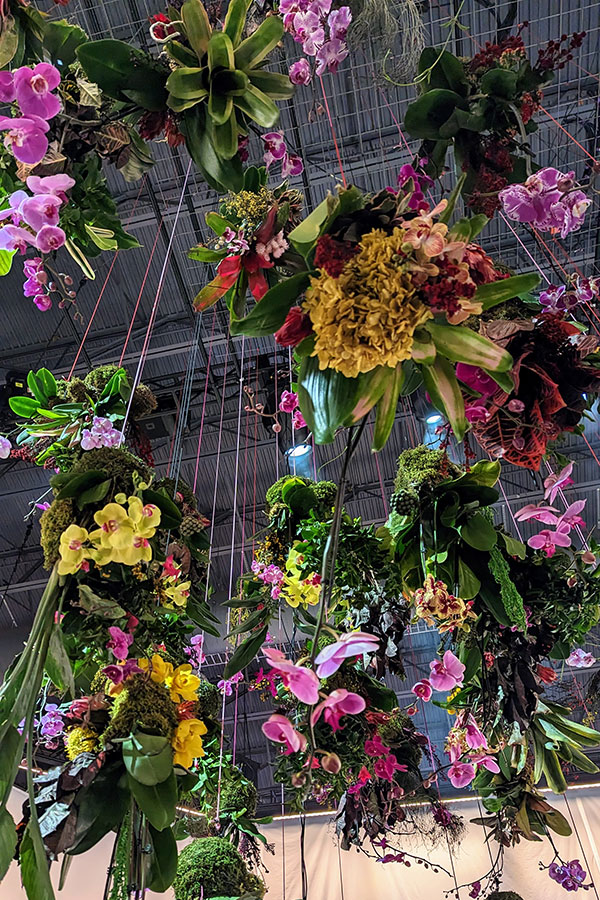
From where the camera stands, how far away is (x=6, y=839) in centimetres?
57

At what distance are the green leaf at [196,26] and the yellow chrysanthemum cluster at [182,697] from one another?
0.71 meters

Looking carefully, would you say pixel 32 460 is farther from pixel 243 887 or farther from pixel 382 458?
pixel 382 458

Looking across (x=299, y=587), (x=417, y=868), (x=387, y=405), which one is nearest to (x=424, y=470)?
(x=299, y=587)

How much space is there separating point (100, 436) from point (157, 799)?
1.61 feet

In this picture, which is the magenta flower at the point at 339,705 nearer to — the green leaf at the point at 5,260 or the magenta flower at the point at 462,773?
the green leaf at the point at 5,260

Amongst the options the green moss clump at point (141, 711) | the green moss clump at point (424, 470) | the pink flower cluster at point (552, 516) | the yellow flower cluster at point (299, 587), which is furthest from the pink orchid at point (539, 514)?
the green moss clump at point (141, 711)

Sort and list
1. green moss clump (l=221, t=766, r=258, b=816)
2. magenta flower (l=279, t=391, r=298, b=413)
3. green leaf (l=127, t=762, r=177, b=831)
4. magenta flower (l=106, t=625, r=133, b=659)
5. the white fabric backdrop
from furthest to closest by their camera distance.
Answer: the white fabric backdrop
green moss clump (l=221, t=766, r=258, b=816)
magenta flower (l=279, t=391, r=298, b=413)
magenta flower (l=106, t=625, r=133, b=659)
green leaf (l=127, t=762, r=177, b=831)

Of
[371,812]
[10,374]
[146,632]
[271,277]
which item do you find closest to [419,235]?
[271,277]

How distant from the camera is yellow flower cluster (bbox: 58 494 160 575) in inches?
29.6

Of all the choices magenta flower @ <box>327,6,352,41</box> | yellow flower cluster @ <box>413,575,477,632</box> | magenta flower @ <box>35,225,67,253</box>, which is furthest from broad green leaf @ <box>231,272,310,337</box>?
magenta flower @ <box>327,6,352,41</box>

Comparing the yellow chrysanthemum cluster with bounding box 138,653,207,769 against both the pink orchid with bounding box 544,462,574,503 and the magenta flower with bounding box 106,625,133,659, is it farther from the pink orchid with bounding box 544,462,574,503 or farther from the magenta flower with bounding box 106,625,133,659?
the pink orchid with bounding box 544,462,574,503

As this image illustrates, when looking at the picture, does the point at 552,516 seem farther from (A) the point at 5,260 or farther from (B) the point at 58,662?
(A) the point at 5,260

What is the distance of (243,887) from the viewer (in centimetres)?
134

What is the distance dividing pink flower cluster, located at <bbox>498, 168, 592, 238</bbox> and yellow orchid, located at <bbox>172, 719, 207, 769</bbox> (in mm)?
777
